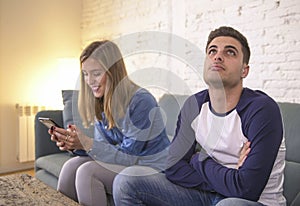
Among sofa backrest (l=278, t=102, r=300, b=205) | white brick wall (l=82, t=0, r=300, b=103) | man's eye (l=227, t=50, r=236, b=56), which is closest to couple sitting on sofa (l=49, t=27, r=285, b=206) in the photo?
man's eye (l=227, t=50, r=236, b=56)

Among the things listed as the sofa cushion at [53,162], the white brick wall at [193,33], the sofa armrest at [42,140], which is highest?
the white brick wall at [193,33]

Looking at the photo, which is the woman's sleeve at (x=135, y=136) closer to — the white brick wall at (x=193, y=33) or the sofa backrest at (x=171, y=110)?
the sofa backrest at (x=171, y=110)

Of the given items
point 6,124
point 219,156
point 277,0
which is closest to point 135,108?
point 219,156

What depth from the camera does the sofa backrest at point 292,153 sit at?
1.37 metres

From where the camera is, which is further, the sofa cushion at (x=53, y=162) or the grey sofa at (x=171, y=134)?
the sofa cushion at (x=53, y=162)

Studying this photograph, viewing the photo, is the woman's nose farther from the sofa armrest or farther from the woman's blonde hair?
the sofa armrest

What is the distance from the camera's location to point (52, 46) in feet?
11.4

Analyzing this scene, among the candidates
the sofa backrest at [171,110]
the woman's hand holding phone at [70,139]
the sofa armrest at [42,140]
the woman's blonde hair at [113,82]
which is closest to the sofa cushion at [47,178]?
the sofa armrest at [42,140]

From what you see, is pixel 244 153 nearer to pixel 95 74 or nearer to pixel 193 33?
pixel 95 74

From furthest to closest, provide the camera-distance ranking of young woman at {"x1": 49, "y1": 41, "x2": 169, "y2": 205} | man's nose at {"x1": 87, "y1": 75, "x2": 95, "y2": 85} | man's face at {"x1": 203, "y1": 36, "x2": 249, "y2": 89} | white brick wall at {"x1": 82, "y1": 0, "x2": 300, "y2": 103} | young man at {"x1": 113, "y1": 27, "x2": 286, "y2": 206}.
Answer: white brick wall at {"x1": 82, "y1": 0, "x2": 300, "y2": 103}
man's nose at {"x1": 87, "y1": 75, "x2": 95, "y2": 85}
young woman at {"x1": 49, "y1": 41, "x2": 169, "y2": 205}
man's face at {"x1": 203, "y1": 36, "x2": 249, "y2": 89}
young man at {"x1": 113, "y1": 27, "x2": 286, "y2": 206}

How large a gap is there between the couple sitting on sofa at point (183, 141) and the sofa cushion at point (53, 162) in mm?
337

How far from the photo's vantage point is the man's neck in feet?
4.31

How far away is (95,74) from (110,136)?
0.32 metres

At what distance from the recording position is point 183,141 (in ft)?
4.73
